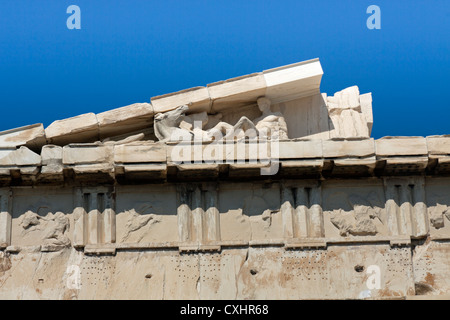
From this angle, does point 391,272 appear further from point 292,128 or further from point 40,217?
point 40,217

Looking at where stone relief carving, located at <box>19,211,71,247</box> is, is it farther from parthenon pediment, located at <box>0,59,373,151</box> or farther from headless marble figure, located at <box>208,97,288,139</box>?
headless marble figure, located at <box>208,97,288,139</box>

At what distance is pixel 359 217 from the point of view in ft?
56.8

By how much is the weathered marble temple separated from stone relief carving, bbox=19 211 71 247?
0.05ft

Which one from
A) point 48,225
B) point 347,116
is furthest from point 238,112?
point 48,225

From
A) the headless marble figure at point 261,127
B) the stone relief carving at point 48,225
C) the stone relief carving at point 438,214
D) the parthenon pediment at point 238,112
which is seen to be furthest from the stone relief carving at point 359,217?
the stone relief carving at point 48,225

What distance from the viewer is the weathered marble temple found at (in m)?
16.9

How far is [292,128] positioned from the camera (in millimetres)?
18094

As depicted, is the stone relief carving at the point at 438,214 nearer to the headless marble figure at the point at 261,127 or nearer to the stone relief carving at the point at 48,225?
the headless marble figure at the point at 261,127

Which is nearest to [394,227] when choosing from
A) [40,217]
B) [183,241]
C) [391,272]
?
[391,272]

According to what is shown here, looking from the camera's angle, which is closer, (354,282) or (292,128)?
(354,282)

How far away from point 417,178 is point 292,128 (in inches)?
77.1

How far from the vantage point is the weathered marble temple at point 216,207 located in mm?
16922

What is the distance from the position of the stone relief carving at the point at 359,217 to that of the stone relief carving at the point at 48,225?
3.74 m

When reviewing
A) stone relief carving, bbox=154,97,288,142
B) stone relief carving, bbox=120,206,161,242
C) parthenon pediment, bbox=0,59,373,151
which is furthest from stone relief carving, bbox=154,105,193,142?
stone relief carving, bbox=120,206,161,242
